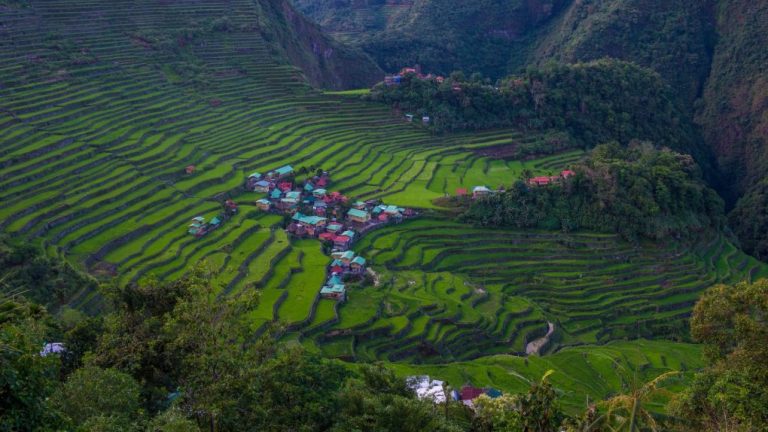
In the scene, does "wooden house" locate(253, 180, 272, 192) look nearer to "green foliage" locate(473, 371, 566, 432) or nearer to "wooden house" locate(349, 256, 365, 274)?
"wooden house" locate(349, 256, 365, 274)

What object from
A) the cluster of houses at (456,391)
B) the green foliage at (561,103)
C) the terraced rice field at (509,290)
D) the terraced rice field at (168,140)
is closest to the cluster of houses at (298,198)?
the terraced rice field at (168,140)

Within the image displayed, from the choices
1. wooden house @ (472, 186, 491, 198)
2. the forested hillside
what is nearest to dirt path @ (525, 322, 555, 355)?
wooden house @ (472, 186, 491, 198)

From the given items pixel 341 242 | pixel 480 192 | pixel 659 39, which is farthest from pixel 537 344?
pixel 659 39

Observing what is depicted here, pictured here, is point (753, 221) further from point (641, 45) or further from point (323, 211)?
point (323, 211)

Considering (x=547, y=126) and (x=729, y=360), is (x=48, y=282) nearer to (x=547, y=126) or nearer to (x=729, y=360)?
(x=729, y=360)

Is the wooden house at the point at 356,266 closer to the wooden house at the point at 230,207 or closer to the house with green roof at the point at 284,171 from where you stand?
the wooden house at the point at 230,207

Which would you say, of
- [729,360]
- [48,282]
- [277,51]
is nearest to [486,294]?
[729,360]
